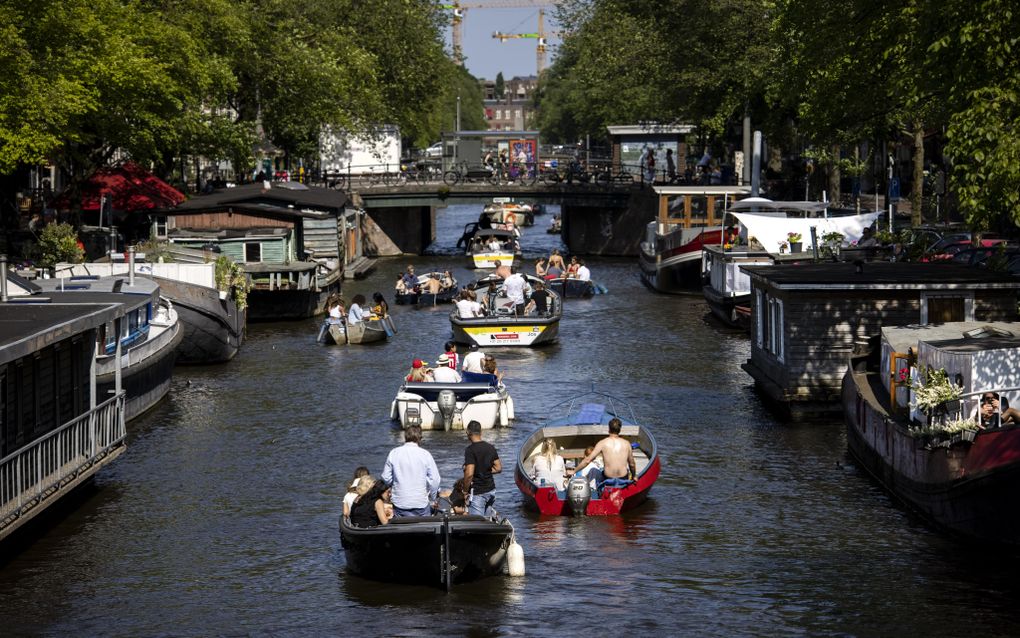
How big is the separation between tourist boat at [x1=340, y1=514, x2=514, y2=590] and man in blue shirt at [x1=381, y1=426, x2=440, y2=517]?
0.28 meters

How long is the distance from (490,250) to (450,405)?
3711 centimetres

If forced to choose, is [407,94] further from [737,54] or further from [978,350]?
[978,350]

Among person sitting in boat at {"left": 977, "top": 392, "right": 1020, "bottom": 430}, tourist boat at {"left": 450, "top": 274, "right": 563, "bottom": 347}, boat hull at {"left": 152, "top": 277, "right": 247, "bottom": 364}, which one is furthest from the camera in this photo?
tourist boat at {"left": 450, "top": 274, "right": 563, "bottom": 347}

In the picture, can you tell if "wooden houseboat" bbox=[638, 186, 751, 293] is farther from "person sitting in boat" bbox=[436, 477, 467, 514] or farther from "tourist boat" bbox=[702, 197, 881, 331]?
"person sitting in boat" bbox=[436, 477, 467, 514]

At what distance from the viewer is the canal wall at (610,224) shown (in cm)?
7444

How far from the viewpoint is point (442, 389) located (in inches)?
1150

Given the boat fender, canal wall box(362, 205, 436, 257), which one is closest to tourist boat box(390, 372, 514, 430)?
the boat fender

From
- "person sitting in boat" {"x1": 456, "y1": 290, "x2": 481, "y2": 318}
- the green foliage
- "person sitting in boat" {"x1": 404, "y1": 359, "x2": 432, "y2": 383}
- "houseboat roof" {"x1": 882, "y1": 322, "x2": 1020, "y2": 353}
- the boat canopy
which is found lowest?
"person sitting in boat" {"x1": 404, "y1": 359, "x2": 432, "y2": 383}

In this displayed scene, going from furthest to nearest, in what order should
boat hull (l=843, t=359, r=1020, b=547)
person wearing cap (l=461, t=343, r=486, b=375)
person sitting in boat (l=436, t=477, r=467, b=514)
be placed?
1. person wearing cap (l=461, t=343, r=486, b=375)
2. person sitting in boat (l=436, t=477, r=467, b=514)
3. boat hull (l=843, t=359, r=1020, b=547)

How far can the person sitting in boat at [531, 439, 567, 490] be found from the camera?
2272 centimetres

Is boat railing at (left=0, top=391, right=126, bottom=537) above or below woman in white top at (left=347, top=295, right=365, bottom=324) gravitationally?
below

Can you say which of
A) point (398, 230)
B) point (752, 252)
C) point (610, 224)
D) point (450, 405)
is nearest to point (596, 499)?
point (450, 405)

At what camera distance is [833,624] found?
17.6 meters

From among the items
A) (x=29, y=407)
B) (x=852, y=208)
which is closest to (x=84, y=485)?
(x=29, y=407)
